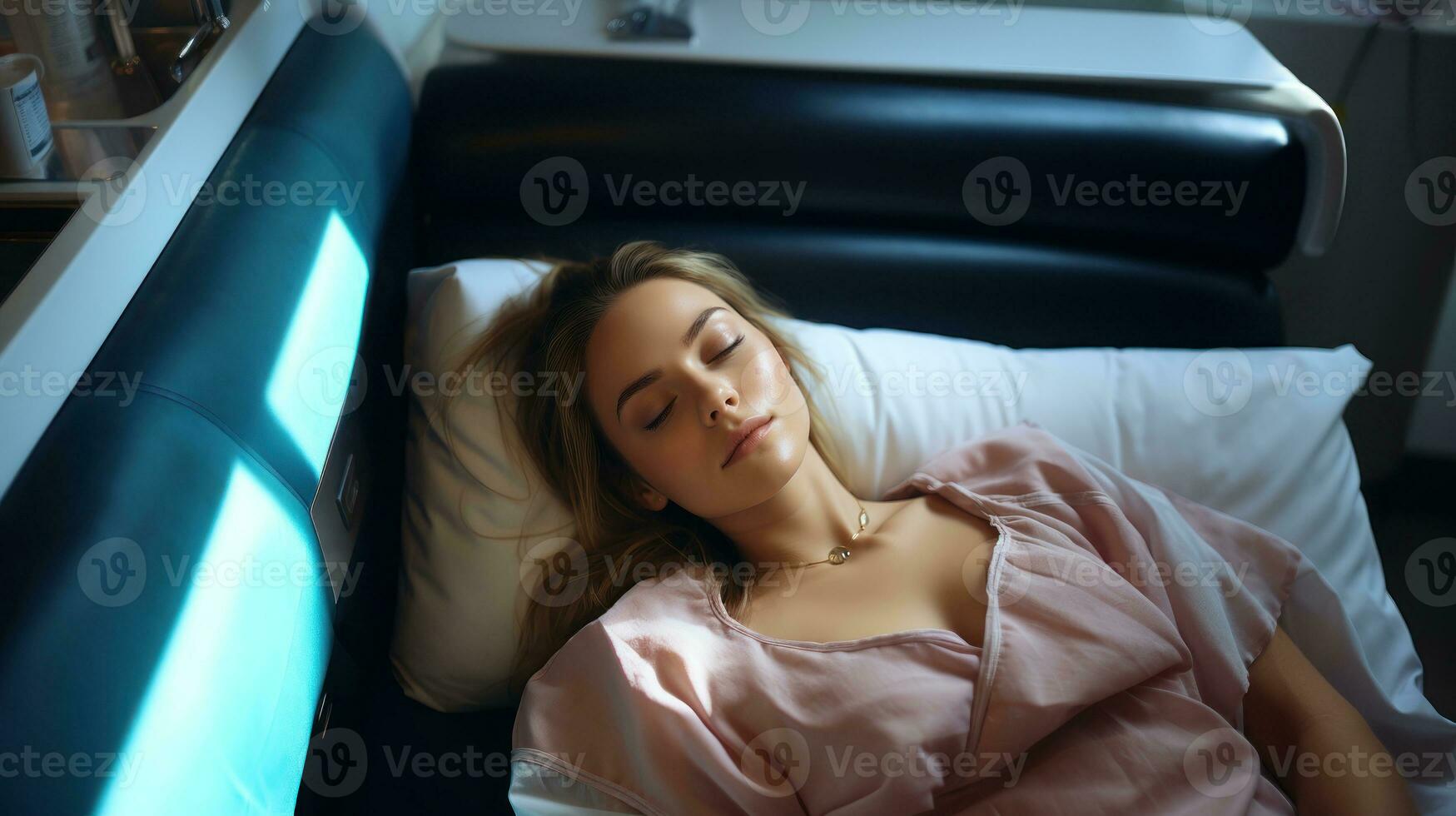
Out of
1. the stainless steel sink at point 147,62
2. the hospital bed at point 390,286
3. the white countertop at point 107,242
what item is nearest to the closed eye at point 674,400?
the hospital bed at point 390,286

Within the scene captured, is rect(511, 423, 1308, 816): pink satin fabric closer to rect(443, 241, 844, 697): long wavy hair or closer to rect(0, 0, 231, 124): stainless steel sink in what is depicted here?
rect(443, 241, 844, 697): long wavy hair

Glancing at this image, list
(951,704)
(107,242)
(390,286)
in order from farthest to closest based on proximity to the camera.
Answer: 1. (390,286)
2. (951,704)
3. (107,242)

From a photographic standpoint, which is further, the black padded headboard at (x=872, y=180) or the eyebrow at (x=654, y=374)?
the black padded headboard at (x=872, y=180)

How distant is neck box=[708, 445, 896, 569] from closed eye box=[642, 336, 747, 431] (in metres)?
0.16

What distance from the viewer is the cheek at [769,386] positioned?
1212 mm

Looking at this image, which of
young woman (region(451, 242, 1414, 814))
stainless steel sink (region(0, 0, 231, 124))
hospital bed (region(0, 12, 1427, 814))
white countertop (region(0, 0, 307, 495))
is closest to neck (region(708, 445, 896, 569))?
young woman (region(451, 242, 1414, 814))

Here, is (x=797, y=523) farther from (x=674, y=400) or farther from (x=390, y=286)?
(x=390, y=286)

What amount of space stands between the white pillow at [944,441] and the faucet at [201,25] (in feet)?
1.38

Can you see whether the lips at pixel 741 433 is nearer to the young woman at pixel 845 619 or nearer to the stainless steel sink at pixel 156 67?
the young woman at pixel 845 619

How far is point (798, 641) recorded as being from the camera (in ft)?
3.81

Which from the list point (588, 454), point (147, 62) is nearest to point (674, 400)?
point (588, 454)

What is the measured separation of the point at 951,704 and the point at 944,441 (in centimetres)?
49

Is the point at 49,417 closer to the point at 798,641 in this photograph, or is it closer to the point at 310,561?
the point at 310,561

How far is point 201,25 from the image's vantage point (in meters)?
1.42
